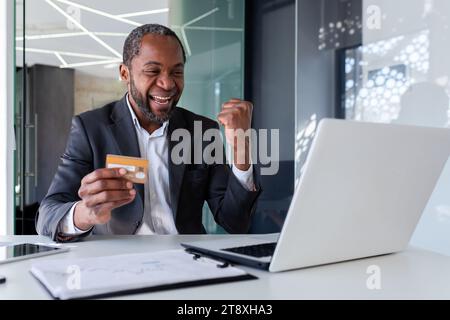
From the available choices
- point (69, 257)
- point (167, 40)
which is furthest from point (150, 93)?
point (69, 257)

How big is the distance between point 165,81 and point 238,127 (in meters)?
0.49

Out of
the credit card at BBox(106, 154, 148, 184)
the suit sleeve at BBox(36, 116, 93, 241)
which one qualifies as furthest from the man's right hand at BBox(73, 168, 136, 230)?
the suit sleeve at BBox(36, 116, 93, 241)

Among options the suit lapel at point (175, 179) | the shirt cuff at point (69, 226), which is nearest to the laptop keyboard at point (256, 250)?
the shirt cuff at point (69, 226)

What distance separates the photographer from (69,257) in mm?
1020

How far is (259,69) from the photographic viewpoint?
355 cm

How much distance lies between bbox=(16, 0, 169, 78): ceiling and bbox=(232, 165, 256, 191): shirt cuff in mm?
1681

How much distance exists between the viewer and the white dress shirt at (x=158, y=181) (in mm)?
1713

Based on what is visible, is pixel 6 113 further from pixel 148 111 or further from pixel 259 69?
pixel 259 69

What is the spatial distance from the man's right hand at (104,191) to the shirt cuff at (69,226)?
75mm

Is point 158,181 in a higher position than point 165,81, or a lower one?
lower

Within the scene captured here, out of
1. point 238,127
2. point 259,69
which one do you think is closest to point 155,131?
point 238,127

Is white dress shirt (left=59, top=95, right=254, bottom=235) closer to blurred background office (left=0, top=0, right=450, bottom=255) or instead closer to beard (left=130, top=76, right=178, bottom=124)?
beard (left=130, top=76, right=178, bottom=124)

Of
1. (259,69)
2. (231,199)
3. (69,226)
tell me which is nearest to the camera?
(69,226)

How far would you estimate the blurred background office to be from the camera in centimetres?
239
